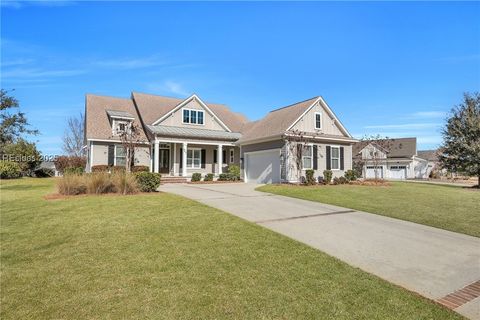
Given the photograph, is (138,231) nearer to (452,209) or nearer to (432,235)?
(432,235)

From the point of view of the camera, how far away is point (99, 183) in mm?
12641

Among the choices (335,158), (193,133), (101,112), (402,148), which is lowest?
(335,158)

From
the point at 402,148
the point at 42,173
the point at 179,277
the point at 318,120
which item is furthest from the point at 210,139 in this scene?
the point at 402,148

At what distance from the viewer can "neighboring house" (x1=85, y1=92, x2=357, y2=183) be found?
21.2 m

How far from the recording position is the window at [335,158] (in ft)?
73.9

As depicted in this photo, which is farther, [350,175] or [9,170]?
[9,170]

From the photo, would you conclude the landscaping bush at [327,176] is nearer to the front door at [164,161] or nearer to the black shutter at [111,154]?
the front door at [164,161]

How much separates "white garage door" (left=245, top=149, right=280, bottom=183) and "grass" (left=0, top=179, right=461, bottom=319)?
13530mm

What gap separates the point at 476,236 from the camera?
754 cm

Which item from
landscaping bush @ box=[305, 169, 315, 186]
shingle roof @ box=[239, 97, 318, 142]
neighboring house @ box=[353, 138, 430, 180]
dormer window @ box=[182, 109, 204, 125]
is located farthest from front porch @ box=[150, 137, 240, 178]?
neighboring house @ box=[353, 138, 430, 180]

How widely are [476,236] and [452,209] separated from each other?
403cm

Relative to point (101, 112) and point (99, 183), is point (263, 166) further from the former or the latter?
point (101, 112)

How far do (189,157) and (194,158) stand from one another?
447 millimetres

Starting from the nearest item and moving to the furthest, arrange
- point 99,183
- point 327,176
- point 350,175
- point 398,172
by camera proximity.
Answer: point 99,183 → point 327,176 → point 350,175 → point 398,172
